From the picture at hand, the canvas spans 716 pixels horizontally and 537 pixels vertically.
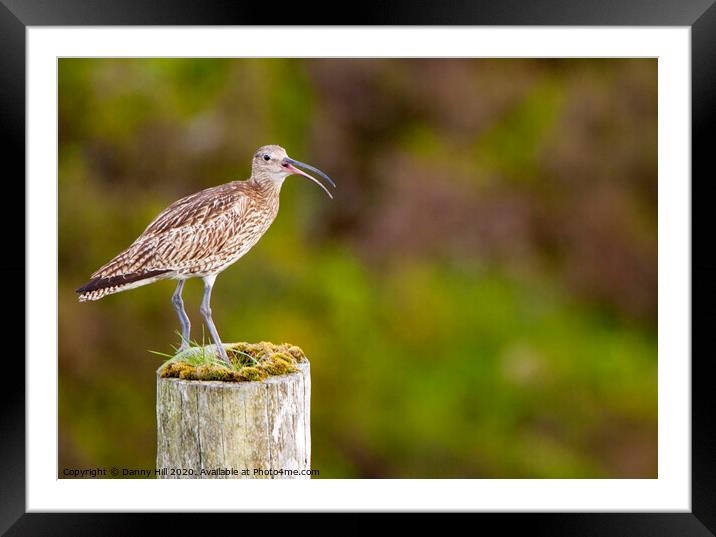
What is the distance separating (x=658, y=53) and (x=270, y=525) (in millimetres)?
3138

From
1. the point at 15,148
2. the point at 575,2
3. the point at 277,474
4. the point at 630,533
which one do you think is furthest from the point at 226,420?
the point at 575,2

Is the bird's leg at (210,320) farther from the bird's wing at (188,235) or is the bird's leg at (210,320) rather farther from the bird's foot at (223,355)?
the bird's wing at (188,235)

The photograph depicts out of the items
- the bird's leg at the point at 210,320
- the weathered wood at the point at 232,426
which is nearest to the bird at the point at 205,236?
the bird's leg at the point at 210,320

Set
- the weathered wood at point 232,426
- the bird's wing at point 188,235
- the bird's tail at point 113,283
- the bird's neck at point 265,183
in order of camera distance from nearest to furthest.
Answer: the weathered wood at point 232,426 < the bird's tail at point 113,283 < the bird's wing at point 188,235 < the bird's neck at point 265,183

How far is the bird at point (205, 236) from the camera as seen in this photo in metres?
4.39

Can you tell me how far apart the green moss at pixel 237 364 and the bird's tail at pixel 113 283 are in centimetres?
43

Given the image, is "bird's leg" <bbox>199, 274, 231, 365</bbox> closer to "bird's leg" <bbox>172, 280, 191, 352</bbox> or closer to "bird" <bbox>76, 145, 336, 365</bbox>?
"bird" <bbox>76, 145, 336, 365</bbox>

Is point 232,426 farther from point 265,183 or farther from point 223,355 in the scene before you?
point 265,183

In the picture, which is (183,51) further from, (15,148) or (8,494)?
(8,494)

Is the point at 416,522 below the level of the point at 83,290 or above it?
below

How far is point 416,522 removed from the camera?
441cm

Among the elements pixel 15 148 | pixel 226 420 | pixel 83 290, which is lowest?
pixel 226 420

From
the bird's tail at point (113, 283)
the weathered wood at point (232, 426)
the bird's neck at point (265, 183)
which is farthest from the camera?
the bird's neck at point (265, 183)

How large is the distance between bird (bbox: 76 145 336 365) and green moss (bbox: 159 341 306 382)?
8 centimetres
